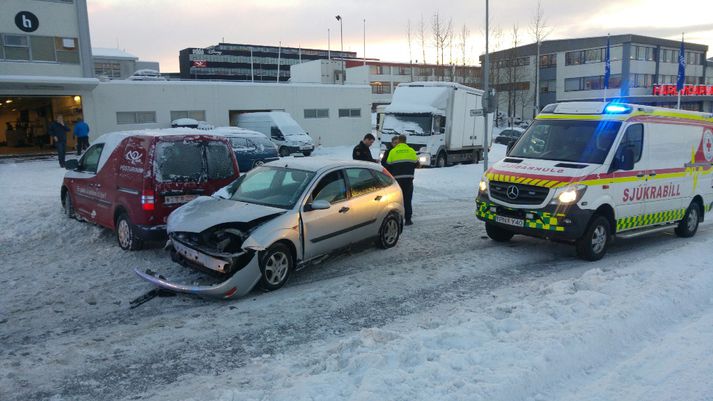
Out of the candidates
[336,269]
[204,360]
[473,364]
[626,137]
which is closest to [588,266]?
[626,137]

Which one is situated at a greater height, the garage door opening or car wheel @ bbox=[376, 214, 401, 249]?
the garage door opening

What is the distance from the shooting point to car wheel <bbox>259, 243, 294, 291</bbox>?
6.32 meters

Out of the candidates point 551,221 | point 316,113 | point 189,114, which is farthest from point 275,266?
point 316,113

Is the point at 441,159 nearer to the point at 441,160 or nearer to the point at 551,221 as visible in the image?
the point at 441,160

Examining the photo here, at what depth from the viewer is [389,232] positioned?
8.66 m

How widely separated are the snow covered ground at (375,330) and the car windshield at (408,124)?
14.0 meters

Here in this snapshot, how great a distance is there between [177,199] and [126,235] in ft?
3.42

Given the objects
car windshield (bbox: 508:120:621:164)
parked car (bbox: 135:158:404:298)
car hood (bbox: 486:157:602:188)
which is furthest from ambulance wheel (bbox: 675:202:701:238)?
parked car (bbox: 135:158:404:298)

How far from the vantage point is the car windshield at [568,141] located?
8383 millimetres

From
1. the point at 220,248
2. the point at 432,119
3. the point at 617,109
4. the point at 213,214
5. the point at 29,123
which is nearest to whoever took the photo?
the point at 220,248

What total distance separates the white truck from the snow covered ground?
45.4ft

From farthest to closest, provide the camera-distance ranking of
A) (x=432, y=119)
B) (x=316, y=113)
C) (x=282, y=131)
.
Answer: (x=316, y=113), (x=282, y=131), (x=432, y=119)

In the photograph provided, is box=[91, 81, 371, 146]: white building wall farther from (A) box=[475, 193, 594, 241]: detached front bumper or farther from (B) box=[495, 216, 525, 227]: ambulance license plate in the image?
(A) box=[475, 193, 594, 241]: detached front bumper

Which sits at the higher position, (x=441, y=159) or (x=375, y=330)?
(x=441, y=159)
